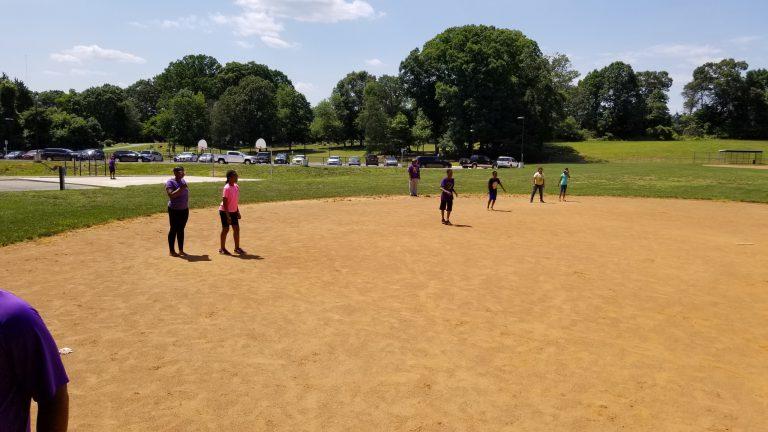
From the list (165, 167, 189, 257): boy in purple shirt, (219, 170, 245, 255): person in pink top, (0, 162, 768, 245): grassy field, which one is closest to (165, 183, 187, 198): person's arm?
(165, 167, 189, 257): boy in purple shirt

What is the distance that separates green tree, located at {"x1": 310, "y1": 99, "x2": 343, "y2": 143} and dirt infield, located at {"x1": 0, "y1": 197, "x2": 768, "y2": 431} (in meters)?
89.9

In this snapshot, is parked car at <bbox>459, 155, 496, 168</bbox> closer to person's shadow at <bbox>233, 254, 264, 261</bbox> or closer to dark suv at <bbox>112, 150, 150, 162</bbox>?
dark suv at <bbox>112, 150, 150, 162</bbox>

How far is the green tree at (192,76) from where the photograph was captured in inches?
4437

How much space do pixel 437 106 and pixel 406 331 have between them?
3115 inches

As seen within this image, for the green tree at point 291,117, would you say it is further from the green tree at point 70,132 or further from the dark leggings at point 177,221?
the dark leggings at point 177,221

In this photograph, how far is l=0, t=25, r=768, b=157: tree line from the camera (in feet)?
238

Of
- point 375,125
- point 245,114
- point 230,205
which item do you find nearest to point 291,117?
point 245,114

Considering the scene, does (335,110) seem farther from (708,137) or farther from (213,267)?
(213,267)

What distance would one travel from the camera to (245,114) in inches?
3625

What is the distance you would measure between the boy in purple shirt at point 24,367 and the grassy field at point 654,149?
83.9 meters

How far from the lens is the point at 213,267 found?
11477 millimetres

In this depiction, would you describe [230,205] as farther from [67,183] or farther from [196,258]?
[67,183]

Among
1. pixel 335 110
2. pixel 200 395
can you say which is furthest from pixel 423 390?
pixel 335 110

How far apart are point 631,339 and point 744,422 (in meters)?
2.28
